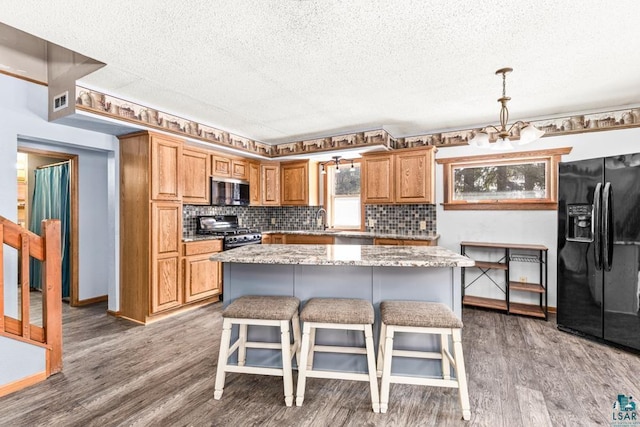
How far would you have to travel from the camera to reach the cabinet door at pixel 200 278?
12.5 feet

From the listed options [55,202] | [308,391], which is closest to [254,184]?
[55,202]

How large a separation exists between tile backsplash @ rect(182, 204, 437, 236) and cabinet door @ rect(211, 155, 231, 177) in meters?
0.59

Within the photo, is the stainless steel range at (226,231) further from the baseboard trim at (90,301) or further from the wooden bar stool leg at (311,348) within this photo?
the wooden bar stool leg at (311,348)

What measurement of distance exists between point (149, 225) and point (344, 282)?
8.01ft

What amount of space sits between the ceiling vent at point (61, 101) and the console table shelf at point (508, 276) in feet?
15.2

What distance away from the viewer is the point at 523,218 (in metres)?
3.89

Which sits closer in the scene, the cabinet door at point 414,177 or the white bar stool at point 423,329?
the white bar stool at point 423,329

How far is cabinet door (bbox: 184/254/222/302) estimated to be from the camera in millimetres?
3820

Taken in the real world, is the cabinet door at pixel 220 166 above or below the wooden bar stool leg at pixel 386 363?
above

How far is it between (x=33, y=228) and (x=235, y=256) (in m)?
4.76

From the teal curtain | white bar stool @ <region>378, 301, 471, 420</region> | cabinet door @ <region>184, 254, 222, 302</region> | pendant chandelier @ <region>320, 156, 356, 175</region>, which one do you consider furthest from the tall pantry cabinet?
white bar stool @ <region>378, 301, 471, 420</region>

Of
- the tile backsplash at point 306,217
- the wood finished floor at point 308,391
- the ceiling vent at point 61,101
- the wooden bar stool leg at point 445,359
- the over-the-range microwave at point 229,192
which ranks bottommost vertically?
the wood finished floor at point 308,391

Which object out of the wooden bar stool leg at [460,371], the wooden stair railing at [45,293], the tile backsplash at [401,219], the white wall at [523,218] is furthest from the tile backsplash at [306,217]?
the wooden bar stool leg at [460,371]

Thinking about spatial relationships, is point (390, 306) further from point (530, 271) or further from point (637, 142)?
point (637, 142)
